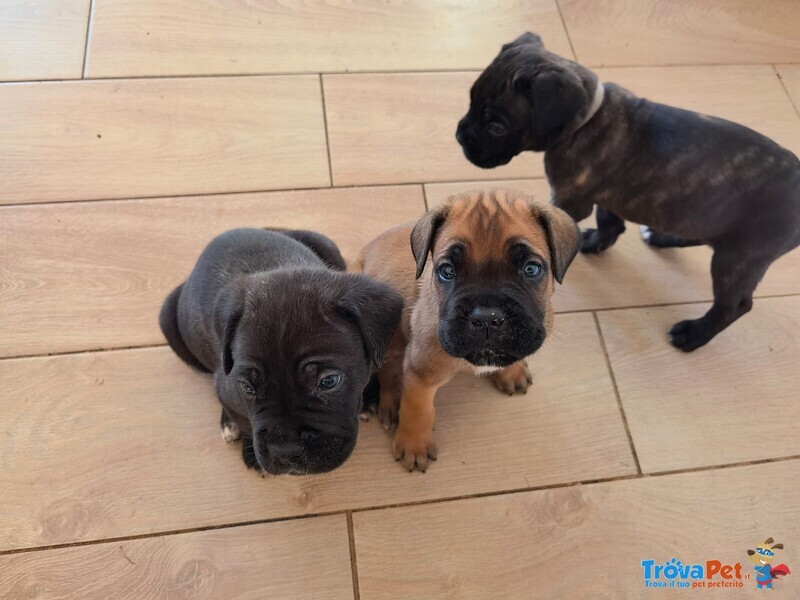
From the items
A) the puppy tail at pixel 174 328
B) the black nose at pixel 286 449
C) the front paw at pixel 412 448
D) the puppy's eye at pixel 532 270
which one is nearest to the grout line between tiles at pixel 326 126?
the puppy tail at pixel 174 328

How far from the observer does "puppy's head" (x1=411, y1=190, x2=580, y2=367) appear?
5.66 ft

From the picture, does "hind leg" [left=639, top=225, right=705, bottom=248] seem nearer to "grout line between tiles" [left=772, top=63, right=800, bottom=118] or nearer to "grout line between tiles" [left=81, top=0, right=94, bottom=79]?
"grout line between tiles" [left=772, top=63, right=800, bottom=118]

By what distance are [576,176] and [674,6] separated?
1.73 metres

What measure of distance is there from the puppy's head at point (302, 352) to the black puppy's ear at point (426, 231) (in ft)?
0.51

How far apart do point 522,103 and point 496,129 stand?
0.42ft

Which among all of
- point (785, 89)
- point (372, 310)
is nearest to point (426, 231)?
point (372, 310)

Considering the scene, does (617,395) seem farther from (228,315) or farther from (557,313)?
(228,315)

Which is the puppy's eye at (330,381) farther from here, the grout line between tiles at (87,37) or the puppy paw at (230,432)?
the grout line between tiles at (87,37)

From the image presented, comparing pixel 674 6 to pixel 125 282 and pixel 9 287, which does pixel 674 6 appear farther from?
pixel 9 287

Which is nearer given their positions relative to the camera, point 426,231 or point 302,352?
point 302,352

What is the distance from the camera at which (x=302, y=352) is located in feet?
5.39

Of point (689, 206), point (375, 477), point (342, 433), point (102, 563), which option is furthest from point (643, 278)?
point (102, 563)

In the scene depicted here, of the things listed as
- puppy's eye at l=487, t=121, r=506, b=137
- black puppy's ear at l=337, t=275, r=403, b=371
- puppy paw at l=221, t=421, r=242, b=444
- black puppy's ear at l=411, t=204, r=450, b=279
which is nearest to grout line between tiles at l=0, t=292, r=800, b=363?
puppy paw at l=221, t=421, r=242, b=444

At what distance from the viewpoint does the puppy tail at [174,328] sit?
2256mm
